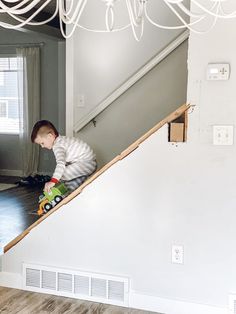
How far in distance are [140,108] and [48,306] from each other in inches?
69.2

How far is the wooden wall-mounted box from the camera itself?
2547 millimetres

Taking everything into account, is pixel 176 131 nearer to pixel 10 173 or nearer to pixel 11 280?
pixel 11 280

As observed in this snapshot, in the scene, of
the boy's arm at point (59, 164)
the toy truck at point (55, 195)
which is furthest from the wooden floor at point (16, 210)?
the boy's arm at point (59, 164)

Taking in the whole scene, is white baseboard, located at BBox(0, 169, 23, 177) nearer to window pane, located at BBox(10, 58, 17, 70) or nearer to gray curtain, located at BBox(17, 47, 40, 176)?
gray curtain, located at BBox(17, 47, 40, 176)

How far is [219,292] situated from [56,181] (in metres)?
1.41

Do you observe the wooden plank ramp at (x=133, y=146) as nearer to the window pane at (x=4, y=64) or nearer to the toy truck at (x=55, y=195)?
the toy truck at (x=55, y=195)

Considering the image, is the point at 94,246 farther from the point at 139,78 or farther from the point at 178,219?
the point at 139,78

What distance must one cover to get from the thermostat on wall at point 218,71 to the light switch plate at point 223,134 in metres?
0.28

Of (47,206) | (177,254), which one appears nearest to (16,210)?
(47,206)

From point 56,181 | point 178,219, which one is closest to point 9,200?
point 56,181

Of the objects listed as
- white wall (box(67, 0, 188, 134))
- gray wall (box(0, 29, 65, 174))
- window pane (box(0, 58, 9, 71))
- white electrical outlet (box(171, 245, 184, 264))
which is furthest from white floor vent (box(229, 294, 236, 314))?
window pane (box(0, 58, 9, 71))

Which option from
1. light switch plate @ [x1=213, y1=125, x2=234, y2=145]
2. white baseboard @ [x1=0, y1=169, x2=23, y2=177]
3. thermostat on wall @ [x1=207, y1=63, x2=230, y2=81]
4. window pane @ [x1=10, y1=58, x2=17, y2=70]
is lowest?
white baseboard @ [x1=0, y1=169, x2=23, y2=177]

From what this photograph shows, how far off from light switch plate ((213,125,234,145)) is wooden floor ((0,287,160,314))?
3.93 feet

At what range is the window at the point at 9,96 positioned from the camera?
24.2ft
